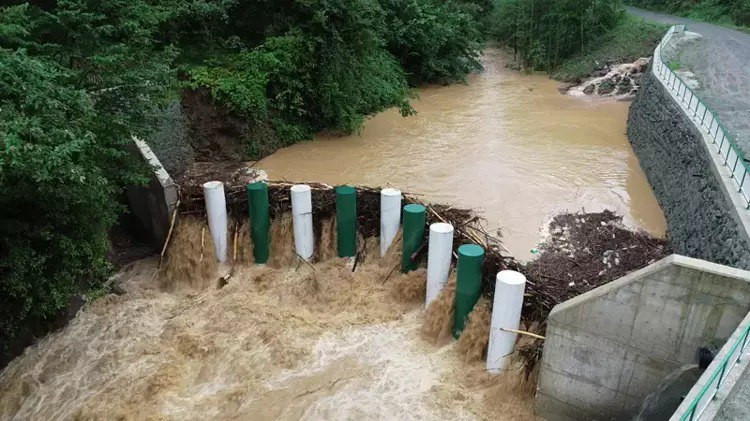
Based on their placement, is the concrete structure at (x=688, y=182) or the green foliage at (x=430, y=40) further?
the green foliage at (x=430, y=40)

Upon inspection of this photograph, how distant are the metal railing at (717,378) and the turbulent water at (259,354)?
305 cm

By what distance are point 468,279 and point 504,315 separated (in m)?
0.87

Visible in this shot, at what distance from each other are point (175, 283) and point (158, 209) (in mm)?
1464

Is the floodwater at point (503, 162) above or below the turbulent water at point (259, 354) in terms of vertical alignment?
above

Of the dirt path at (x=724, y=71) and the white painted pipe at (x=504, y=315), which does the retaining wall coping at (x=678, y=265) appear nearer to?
the white painted pipe at (x=504, y=315)

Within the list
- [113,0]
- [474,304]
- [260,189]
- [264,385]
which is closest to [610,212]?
[474,304]

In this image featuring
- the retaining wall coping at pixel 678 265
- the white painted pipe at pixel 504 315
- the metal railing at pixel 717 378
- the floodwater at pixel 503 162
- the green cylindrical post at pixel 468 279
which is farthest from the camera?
the floodwater at pixel 503 162

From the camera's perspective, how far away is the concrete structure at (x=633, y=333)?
581 cm

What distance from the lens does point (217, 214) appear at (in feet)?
34.1

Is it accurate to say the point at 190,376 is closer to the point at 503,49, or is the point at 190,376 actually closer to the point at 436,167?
the point at 436,167

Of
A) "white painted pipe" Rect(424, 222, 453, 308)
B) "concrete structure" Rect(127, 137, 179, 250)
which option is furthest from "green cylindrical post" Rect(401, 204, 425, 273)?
"concrete structure" Rect(127, 137, 179, 250)

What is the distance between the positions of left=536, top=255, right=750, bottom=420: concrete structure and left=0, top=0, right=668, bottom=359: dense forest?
6103 millimetres

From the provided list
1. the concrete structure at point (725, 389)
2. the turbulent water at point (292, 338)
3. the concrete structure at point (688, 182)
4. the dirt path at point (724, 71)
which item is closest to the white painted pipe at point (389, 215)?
the turbulent water at point (292, 338)

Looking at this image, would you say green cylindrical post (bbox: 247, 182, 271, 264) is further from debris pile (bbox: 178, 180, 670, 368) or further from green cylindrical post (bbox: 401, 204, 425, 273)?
green cylindrical post (bbox: 401, 204, 425, 273)
